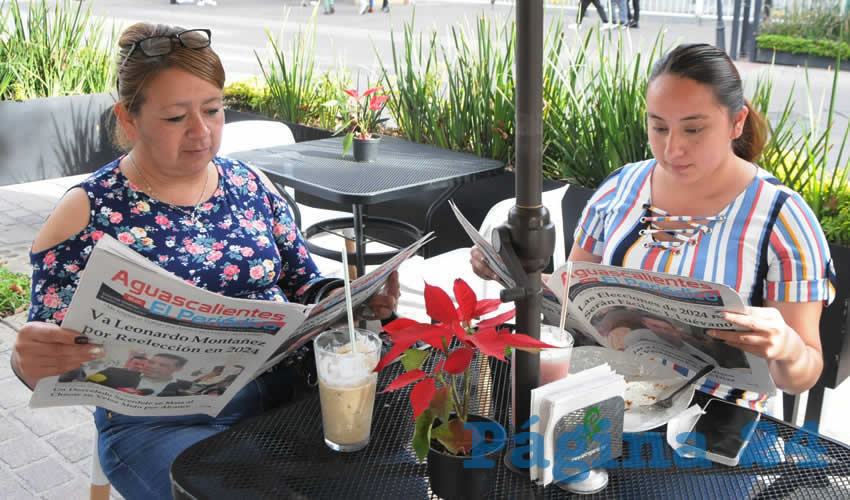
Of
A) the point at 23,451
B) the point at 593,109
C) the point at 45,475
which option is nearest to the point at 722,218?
the point at 593,109

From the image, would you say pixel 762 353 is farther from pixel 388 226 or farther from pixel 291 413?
pixel 388 226

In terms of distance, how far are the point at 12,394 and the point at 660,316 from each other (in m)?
2.53

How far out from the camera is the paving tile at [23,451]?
8.39 ft

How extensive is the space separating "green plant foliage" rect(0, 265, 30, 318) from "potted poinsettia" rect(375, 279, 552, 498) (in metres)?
3.16

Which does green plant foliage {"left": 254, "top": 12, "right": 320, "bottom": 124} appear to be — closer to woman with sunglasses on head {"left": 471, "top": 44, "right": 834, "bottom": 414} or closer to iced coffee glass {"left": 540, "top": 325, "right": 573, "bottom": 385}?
woman with sunglasses on head {"left": 471, "top": 44, "right": 834, "bottom": 414}

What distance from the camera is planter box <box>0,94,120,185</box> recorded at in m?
5.01

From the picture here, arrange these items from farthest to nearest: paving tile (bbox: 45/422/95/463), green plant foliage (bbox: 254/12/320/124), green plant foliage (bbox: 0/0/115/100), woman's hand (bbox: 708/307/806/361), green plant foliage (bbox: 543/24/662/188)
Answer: green plant foliage (bbox: 0/0/115/100), green plant foliage (bbox: 254/12/320/124), green plant foliage (bbox: 543/24/662/188), paving tile (bbox: 45/422/95/463), woman's hand (bbox: 708/307/806/361)

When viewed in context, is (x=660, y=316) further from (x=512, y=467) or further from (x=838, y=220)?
(x=838, y=220)

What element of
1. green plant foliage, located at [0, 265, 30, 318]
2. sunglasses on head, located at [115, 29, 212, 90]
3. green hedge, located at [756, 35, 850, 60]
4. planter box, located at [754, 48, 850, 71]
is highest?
sunglasses on head, located at [115, 29, 212, 90]

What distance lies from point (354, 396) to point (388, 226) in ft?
8.24

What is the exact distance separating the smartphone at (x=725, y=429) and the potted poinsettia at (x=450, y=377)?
343 millimetres

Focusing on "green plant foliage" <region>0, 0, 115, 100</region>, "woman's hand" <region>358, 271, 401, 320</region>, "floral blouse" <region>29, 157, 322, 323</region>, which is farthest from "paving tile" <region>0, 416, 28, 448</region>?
"green plant foliage" <region>0, 0, 115, 100</region>

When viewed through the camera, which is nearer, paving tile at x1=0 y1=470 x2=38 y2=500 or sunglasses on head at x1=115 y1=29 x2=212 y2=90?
sunglasses on head at x1=115 y1=29 x2=212 y2=90

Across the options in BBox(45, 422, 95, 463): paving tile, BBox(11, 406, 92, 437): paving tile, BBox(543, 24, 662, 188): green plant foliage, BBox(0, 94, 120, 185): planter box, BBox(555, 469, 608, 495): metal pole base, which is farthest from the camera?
BBox(0, 94, 120, 185): planter box
